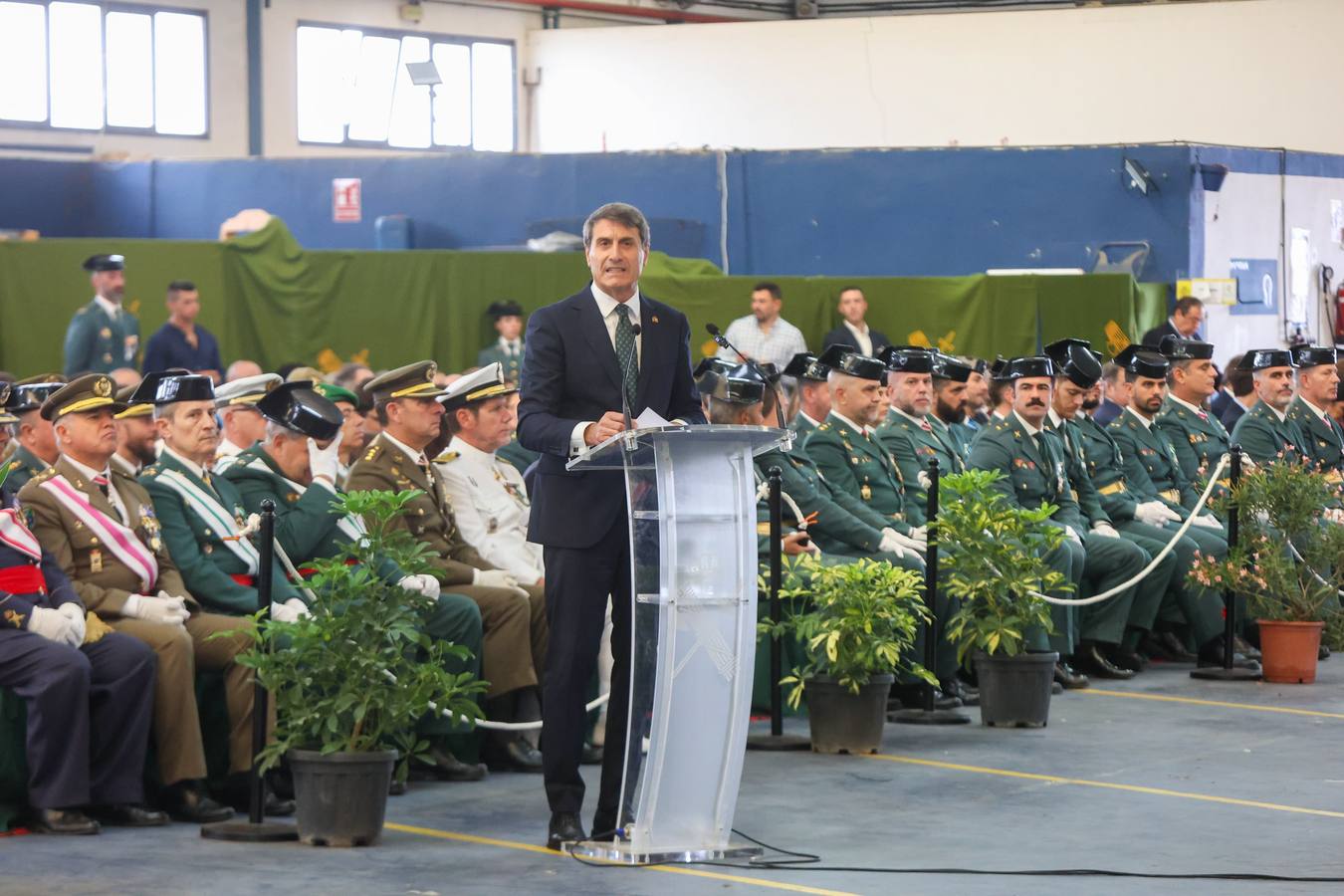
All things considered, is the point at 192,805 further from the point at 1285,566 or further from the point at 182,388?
the point at 1285,566

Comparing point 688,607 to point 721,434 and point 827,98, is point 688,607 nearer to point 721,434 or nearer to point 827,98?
point 721,434

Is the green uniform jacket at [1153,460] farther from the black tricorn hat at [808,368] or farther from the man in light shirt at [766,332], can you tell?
the man in light shirt at [766,332]

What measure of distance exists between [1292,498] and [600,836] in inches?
180

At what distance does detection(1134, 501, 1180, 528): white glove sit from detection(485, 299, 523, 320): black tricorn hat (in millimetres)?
5141

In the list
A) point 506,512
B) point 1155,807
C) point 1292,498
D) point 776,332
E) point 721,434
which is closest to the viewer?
point 721,434

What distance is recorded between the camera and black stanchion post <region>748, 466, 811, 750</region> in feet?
22.6

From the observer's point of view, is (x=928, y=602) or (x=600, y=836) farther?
(x=928, y=602)

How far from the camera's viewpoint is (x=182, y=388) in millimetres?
5980

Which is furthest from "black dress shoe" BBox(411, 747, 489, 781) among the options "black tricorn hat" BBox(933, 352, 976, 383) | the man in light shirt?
the man in light shirt

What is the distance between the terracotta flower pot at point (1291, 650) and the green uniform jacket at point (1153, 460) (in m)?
1.18

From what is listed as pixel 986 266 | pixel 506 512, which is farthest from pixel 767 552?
pixel 986 266

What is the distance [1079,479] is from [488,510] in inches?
130

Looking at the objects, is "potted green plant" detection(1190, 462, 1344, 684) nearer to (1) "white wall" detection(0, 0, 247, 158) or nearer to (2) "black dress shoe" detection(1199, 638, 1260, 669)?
(2) "black dress shoe" detection(1199, 638, 1260, 669)

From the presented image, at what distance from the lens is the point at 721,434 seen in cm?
462
